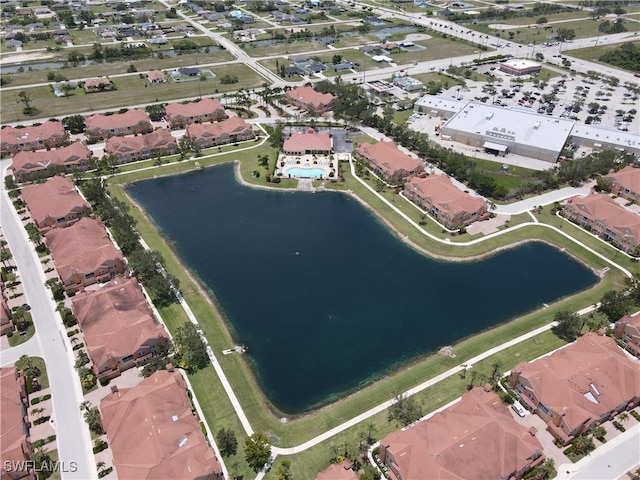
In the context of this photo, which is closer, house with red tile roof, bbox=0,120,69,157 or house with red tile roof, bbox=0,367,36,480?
house with red tile roof, bbox=0,367,36,480

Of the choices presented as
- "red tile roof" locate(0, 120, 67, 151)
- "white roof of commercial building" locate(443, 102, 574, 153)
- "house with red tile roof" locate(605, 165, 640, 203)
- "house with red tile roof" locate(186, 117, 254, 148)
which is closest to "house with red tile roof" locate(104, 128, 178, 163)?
"house with red tile roof" locate(186, 117, 254, 148)

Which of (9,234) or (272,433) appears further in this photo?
(9,234)

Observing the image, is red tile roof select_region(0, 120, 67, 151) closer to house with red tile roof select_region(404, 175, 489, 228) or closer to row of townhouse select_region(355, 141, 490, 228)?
row of townhouse select_region(355, 141, 490, 228)

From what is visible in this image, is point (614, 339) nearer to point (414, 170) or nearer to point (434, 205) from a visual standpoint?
point (434, 205)

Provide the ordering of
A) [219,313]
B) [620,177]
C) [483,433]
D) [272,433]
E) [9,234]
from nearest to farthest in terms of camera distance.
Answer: [483,433]
[272,433]
[219,313]
[9,234]
[620,177]

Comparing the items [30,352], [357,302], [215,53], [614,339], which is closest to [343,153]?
[357,302]

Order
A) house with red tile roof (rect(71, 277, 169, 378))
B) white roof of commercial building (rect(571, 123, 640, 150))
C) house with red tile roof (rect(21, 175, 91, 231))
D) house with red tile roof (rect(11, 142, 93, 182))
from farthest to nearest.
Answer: white roof of commercial building (rect(571, 123, 640, 150)) → house with red tile roof (rect(11, 142, 93, 182)) → house with red tile roof (rect(21, 175, 91, 231)) → house with red tile roof (rect(71, 277, 169, 378))
